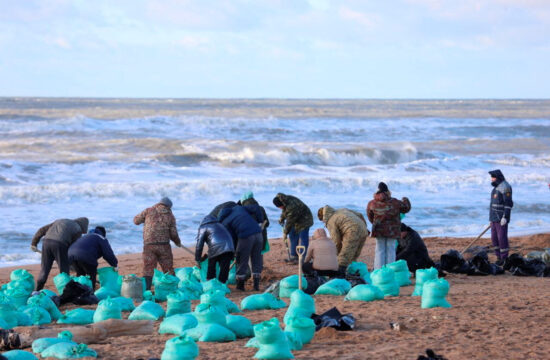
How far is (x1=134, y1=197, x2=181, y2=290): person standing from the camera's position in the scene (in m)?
9.59

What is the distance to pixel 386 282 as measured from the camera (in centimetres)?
862

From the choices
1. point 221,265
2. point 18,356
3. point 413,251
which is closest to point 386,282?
point 413,251

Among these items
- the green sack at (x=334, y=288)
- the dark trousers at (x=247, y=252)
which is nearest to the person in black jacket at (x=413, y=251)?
the green sack at (x=334, y=288)

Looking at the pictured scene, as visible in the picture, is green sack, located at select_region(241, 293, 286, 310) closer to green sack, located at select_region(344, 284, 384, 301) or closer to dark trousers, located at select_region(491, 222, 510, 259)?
green sack, located at select_region(344, 284, 384, 301)

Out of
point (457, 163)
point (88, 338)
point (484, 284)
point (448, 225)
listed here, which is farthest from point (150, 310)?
point (457, 163)

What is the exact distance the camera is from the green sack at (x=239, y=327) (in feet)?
21.1

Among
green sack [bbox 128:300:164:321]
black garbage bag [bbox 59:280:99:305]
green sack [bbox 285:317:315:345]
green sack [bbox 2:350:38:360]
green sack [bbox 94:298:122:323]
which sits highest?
green sack [bbox 2:350:38:360]

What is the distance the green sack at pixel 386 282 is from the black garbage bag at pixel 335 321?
1.92 m

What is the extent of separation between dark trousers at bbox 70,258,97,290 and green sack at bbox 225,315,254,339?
338 cm

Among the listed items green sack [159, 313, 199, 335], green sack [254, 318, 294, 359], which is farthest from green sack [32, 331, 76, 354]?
green sack [254, 318, 294, 359]

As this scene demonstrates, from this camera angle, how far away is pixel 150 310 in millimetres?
7340

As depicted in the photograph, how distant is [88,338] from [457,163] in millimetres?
26713

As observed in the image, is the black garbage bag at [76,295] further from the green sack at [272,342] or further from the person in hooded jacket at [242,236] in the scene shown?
the green sack at [272,342]

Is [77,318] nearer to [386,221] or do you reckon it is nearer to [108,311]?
[108,311]
